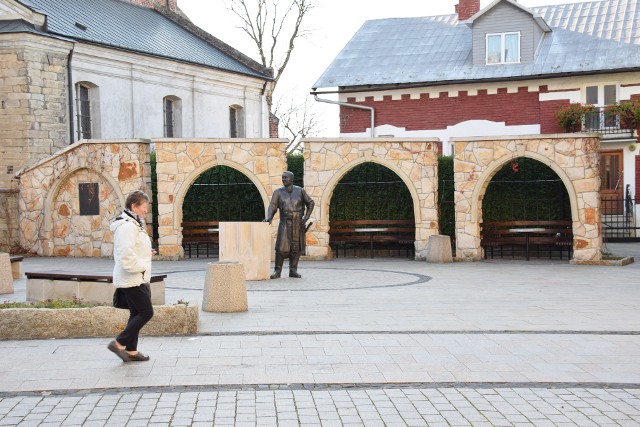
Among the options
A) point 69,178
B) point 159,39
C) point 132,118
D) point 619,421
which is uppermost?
point 159,39

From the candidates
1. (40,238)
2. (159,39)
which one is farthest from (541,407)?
(159,39)

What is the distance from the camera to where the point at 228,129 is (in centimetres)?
3847

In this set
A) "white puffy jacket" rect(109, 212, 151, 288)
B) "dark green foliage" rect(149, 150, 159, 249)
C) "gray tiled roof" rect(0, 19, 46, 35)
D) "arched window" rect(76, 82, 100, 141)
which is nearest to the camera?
"white puffy jacket" rect(109, 212, 151, 288)

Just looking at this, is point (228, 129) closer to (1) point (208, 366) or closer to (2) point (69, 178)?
(2) point (69, 178)

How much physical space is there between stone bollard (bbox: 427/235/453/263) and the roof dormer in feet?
45.8

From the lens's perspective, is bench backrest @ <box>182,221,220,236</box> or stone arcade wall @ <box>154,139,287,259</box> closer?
stone arcade wall @ <box>154,139,287,259</box>

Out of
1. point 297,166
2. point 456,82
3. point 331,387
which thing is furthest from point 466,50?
point 331,387

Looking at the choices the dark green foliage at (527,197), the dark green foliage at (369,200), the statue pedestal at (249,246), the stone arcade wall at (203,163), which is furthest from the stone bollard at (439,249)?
the statue pedestal at (249,246)

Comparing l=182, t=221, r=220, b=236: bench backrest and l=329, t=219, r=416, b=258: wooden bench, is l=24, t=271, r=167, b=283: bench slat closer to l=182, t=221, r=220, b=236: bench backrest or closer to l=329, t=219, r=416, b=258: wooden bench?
l=182, t=221, r=220, b=236: bench backrest

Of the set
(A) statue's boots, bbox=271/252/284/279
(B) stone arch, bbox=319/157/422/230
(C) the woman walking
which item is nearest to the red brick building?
(B) stone arch, bbox=319/157/422/230

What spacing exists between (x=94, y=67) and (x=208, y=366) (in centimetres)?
2352

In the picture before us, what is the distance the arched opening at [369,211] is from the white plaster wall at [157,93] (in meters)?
10.8

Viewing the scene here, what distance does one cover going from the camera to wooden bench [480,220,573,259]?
71.3 feet

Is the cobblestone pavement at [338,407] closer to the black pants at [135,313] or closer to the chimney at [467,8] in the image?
the black pants at [135,313]
